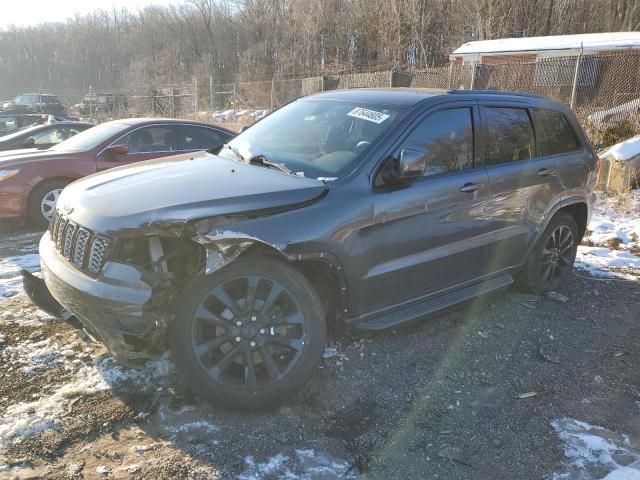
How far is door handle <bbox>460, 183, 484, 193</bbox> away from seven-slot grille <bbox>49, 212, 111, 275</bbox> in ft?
8.03

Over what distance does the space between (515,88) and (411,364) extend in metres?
16.0

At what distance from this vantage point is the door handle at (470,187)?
12.3ft

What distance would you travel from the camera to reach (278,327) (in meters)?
2.93

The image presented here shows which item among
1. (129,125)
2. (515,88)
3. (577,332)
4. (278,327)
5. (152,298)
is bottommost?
(577,332)

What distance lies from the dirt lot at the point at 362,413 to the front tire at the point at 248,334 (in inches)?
7.5

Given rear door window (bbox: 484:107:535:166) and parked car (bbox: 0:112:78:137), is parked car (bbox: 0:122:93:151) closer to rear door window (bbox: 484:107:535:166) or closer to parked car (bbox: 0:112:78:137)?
parked car (bbox: 0:112:78:137)

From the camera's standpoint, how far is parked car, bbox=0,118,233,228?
6.56 metres

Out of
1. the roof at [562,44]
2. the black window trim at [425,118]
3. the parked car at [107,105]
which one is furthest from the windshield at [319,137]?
the parked car at [107,105]

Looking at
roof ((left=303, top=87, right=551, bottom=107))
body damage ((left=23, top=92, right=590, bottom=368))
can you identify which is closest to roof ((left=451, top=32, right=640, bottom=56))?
roof ((left=303, top=87, right=551, bottom=107))

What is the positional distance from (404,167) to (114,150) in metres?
5.20

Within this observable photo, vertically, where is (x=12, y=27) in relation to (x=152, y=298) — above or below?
above

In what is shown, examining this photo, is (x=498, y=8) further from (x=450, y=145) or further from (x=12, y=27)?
(x=12, y=27)

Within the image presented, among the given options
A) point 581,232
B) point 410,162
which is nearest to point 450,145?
point 410,162

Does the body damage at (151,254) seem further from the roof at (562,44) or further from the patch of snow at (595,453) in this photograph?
the roof at (562,44)
